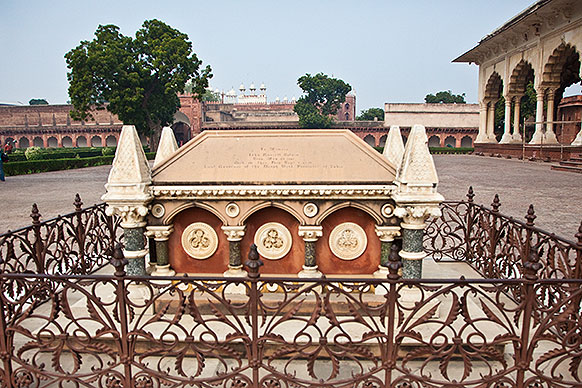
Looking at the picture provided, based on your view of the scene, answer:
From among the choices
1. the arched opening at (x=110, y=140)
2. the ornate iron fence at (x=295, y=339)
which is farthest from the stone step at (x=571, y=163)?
the arched opening at (x=110, y=140)

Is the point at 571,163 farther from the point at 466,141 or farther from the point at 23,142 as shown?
the point at 23,142

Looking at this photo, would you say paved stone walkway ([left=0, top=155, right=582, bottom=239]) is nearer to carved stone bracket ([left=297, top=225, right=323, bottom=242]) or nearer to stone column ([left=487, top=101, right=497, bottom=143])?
carved stone bracket ([left=297, top=225, right=323, bottom=242])

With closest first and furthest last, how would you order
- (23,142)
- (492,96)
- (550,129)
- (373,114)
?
(550,129), (492,96), (23,142), (373,114)

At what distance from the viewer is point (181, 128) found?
44.3m

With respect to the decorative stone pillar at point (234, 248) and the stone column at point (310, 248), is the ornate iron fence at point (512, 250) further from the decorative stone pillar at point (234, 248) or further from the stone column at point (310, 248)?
the decorative stone pillar at point (234, 248)

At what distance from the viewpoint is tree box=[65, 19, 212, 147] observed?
2575 centimetres

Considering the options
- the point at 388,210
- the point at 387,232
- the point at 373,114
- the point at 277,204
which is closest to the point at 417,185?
the point at 388,210

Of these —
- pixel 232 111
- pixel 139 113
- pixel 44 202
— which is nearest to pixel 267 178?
pixel 44 202

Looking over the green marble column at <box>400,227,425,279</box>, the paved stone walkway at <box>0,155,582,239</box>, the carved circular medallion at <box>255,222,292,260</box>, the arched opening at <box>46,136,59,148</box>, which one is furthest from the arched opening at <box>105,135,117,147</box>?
the green marble column at <box>400,227,425,279</box>

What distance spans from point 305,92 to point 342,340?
45.9 m

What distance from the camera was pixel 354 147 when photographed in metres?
3.82

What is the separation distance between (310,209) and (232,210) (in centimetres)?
67

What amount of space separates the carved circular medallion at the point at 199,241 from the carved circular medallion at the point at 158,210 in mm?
266

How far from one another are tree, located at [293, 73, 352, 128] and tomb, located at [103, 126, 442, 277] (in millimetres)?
41629
